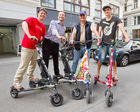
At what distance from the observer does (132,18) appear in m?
29.9

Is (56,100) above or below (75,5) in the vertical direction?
below

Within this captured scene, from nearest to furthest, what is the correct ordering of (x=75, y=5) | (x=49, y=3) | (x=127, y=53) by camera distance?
(x=127, y=53), (x=49, y=3), (x=75, y=5)

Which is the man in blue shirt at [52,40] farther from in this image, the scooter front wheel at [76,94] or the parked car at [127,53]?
the parked car at [127,53]

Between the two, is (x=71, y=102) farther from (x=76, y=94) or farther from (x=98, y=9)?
(x=98, y=9)

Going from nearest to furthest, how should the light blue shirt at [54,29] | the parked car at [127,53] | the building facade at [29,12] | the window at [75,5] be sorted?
1. the light blue shirt at [54,29]
2. the parked car at [127,53]
3. the building facade at [29,12]
4. the window at [75,5]

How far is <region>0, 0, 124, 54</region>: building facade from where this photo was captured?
9.42 m

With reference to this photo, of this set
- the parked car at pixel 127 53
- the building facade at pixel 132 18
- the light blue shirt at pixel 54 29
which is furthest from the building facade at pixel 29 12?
the building facade at pixel 132 18

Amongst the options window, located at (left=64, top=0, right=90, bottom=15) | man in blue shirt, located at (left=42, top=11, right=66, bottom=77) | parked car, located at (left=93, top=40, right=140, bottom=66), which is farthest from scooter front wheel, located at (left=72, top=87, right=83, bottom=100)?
window, located at (left=64, top=0, right=90, bottom=15)

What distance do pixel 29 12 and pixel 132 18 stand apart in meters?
27.4

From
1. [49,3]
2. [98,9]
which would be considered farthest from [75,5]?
[98,9]

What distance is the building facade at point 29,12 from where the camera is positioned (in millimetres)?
9417

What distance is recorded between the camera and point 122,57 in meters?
6.31

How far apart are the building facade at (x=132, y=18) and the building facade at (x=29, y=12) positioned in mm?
10880

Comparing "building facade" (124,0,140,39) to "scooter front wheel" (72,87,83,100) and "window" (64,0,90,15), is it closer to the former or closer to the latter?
"window" (64,0,90,15)
